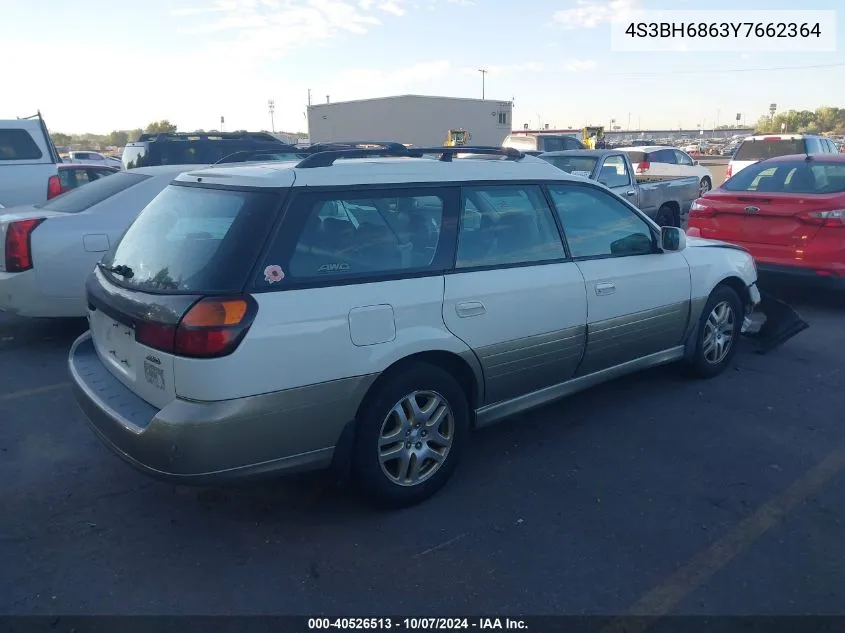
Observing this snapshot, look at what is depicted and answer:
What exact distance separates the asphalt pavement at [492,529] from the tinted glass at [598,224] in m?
1.13

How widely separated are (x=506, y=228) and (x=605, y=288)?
0.79 meters

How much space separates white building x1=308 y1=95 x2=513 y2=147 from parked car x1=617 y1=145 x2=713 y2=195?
2343 cm

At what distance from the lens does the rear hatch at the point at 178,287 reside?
2.85m

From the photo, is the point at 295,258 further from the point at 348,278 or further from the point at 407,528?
the point at 407,528

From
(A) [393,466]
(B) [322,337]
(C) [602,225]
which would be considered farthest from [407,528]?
(C) [602,225]

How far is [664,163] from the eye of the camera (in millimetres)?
17000

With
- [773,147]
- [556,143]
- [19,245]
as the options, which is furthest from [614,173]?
[556,143]

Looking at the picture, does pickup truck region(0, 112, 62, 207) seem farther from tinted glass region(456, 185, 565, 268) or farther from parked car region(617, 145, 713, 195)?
parked car region(617, 145, 713, 195)

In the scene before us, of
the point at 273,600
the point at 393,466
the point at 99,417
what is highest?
the point at 99,417

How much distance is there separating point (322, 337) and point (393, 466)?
83 cm

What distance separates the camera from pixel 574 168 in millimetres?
10859

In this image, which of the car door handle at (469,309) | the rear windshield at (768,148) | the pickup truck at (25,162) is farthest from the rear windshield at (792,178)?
the pickup truck at (25,162)

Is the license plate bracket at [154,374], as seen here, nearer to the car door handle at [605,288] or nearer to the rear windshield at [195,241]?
the rear windshield at [195,241]

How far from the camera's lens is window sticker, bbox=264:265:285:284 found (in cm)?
297
